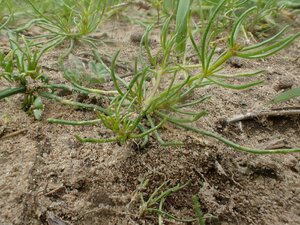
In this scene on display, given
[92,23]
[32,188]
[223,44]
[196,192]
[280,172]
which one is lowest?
[32,188]

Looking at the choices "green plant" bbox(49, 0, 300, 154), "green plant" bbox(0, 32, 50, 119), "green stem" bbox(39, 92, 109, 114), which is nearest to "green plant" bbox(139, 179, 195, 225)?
"green plant" bbox(49, 0, 300, 154)

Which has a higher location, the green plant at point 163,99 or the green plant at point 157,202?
the green plant at point 163,99

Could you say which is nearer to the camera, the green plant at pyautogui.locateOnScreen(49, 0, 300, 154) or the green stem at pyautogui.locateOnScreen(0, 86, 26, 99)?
the green plant at pyautogui.locateOnScreen(49, 0, 300, 154)

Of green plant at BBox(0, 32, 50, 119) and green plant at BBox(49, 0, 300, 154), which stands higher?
green plant at BBox(49, 0, 300, 154)

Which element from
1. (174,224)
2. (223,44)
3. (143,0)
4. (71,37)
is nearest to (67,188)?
(174,224)

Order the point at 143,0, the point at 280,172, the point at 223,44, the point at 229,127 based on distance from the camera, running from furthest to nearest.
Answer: the point at 143,0 → the point at 223,44 → the point at 229,127 → the point at 280,172

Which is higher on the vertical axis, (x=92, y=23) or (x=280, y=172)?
(x=92, y=23)

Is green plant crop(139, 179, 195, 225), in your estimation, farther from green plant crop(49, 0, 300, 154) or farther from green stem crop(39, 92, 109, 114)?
green stem crop(39, 92, 109, 114)

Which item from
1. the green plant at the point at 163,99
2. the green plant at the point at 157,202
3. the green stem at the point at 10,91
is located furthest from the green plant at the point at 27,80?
the green plant at the point at 157,202

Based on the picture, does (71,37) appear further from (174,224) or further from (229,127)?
(174,224)

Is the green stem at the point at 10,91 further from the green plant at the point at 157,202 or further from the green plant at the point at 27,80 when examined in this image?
the green plant at the point at 157,202

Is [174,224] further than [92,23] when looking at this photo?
No
